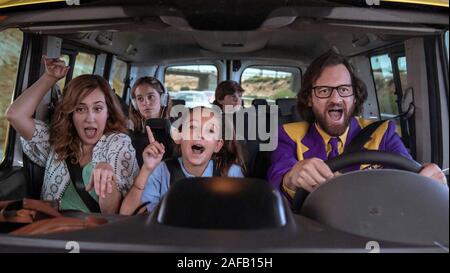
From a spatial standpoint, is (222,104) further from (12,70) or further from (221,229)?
(221,229)

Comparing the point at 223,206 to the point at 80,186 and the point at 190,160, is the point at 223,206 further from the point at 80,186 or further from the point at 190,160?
the point at 80,186

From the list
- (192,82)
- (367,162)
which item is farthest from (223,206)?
(192,82)

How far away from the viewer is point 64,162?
2219mm

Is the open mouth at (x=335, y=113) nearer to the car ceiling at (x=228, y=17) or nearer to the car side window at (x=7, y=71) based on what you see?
the car ceiling at (x=228, y=17)

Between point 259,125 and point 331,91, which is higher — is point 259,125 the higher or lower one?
the lower one

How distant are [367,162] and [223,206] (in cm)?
63

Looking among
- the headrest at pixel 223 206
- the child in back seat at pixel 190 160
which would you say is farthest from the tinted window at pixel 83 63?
the headrest at pixel 223 206

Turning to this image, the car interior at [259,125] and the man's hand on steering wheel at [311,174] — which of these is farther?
the man's hand on steering wheel at [311,174]

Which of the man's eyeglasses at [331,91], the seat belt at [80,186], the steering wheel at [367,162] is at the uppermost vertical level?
the man's eyeglasses at [331,91]

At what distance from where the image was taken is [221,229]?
1129 millimetres

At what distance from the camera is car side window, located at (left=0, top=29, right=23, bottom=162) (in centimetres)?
220

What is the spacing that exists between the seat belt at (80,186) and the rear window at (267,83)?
5.04 ft

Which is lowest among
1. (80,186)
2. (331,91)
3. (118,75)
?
(80,186)

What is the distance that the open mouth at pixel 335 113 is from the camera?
81.0 inches
